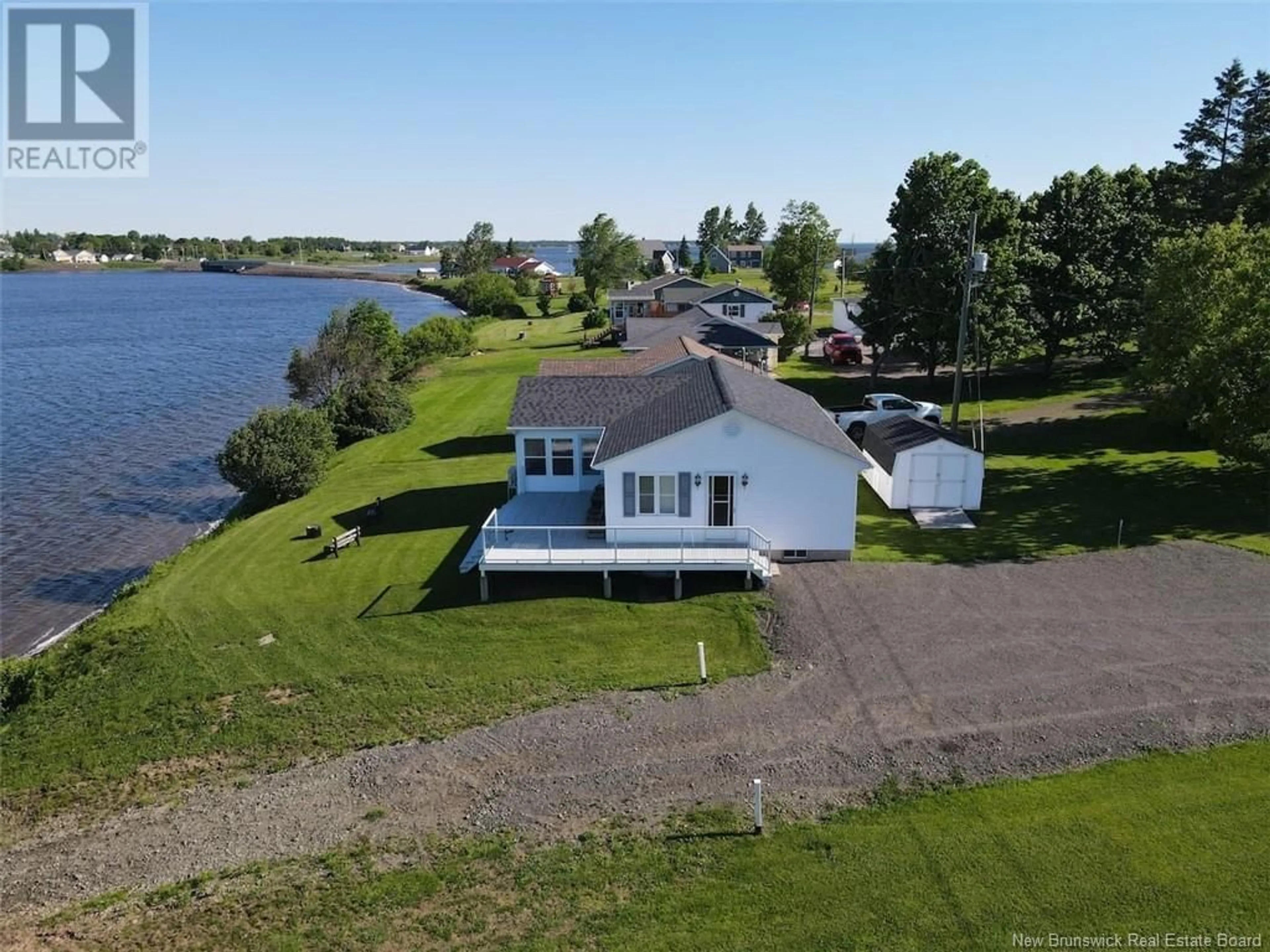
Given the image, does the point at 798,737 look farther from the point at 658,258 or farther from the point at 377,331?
the point at 658,258

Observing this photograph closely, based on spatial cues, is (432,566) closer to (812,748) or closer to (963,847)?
(812,748)

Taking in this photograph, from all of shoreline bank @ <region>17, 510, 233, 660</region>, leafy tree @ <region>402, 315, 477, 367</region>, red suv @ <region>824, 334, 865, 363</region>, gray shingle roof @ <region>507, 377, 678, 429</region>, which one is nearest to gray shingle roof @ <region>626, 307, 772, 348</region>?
red suv @ <region>824, 334, 865, 363</region>

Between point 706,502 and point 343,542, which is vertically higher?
point 706,502

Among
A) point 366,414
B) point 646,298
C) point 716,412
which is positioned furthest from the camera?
point 646,298

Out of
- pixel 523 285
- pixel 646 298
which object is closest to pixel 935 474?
pixel 646 298

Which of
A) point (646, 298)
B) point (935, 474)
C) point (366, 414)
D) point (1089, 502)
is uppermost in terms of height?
point (646, 298)

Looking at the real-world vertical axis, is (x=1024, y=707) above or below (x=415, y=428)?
below

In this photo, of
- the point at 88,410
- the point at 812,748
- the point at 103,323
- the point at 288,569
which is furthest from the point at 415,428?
the point at 103,323

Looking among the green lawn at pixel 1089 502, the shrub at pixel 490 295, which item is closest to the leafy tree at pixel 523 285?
the shrub at pixel 490 295
